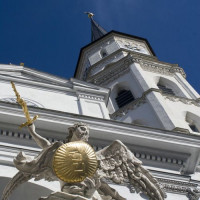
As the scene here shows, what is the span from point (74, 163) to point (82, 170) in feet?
0.37

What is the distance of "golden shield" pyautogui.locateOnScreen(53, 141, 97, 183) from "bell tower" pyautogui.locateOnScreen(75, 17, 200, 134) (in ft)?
35.6

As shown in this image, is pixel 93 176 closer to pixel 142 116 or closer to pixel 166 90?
pixel 142 116

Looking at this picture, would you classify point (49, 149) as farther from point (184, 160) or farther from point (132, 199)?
point (184, 160)

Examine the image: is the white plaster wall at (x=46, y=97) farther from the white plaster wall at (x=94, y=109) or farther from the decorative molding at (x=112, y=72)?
the decorative molding at (x=112, y=72)

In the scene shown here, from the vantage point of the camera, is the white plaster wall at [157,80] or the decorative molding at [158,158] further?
the white plaster wall at [157,80]

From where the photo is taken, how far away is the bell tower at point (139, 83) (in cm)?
1698

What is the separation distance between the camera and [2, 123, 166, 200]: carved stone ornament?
4254 mm

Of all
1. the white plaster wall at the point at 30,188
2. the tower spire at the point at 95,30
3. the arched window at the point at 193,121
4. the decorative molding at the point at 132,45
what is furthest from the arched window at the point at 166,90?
the white plaster wall at the point at 30,188

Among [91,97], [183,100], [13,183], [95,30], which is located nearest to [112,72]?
[183,100]

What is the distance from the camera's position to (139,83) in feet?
61.8

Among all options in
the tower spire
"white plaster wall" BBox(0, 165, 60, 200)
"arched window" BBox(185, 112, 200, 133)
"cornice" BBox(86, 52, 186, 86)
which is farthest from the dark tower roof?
"white plaster wall" BBox(0, 165, 60, 200)

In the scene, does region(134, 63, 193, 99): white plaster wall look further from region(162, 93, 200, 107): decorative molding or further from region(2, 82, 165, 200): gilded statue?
region(2, 82, 165, 200): gilded statue

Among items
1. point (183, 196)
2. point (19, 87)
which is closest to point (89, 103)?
point (19, 87)

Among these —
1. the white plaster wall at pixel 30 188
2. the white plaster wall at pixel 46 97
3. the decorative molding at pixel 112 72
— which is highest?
the decorative molding at pixel 112 72
